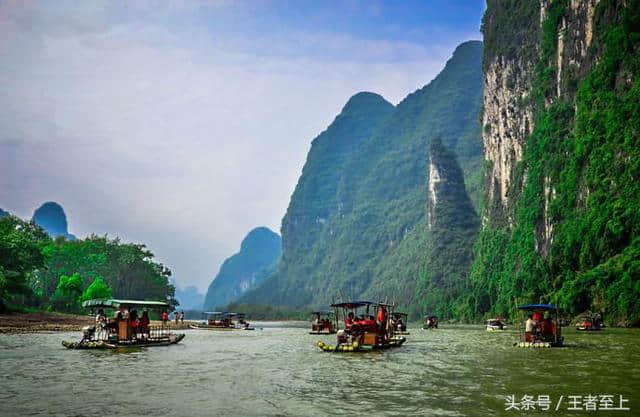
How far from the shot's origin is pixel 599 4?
82.6 metres

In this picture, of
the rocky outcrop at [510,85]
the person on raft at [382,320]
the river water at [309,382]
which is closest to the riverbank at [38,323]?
the river water at [309,382]

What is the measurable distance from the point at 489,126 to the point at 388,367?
369 ft

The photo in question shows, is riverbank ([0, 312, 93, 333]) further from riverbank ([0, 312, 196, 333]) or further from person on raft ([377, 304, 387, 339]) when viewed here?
→ person on raft ([377, 304, 387, 339])

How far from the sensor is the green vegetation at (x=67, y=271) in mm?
58000

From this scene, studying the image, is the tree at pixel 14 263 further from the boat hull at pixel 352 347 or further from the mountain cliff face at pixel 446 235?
the mountain cliff face at pixel 446 235

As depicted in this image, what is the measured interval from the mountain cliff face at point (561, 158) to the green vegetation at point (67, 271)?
50.3 m

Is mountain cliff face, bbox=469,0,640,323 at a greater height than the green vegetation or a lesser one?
greater

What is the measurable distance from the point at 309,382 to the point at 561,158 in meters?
77.8

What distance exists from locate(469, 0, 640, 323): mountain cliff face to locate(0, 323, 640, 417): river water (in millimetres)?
37234

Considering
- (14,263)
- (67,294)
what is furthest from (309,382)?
(67,294)

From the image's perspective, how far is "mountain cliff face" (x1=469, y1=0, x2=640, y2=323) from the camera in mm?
64188

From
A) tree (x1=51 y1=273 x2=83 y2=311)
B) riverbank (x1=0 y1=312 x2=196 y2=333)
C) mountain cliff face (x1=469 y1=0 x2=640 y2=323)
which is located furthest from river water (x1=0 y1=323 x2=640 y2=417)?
tree (x1=51 y1=273 x2=83 y2=311)

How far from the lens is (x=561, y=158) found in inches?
3469

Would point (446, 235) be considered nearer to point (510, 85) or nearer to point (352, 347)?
point (510, 85)
